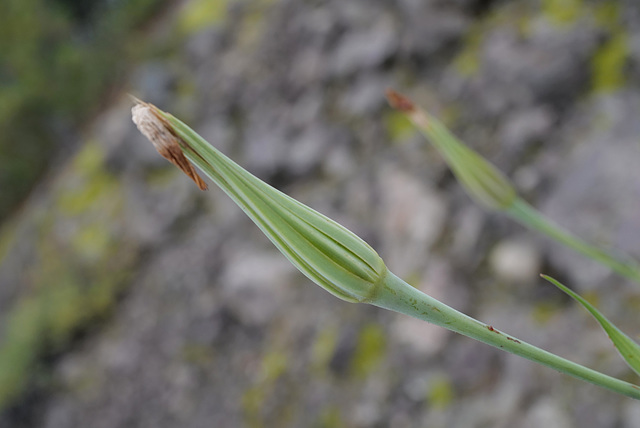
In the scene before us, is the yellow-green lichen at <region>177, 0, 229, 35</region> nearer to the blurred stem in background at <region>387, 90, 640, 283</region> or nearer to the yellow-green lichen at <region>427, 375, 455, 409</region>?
the yellow-green lichen at <region>427, 375, 455, 409</region>

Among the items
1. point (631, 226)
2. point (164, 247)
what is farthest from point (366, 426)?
point (164, 247)

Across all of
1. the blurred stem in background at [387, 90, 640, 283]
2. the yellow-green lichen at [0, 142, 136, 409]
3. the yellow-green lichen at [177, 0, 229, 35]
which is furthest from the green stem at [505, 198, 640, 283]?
the yellow-green lichen at [177, 0, 229, 35]

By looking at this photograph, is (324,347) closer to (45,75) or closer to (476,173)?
(476,173)

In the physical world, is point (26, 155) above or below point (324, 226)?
below

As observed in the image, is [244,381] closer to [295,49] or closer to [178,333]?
[178,333]

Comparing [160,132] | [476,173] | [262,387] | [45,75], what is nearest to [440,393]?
[262,387]
